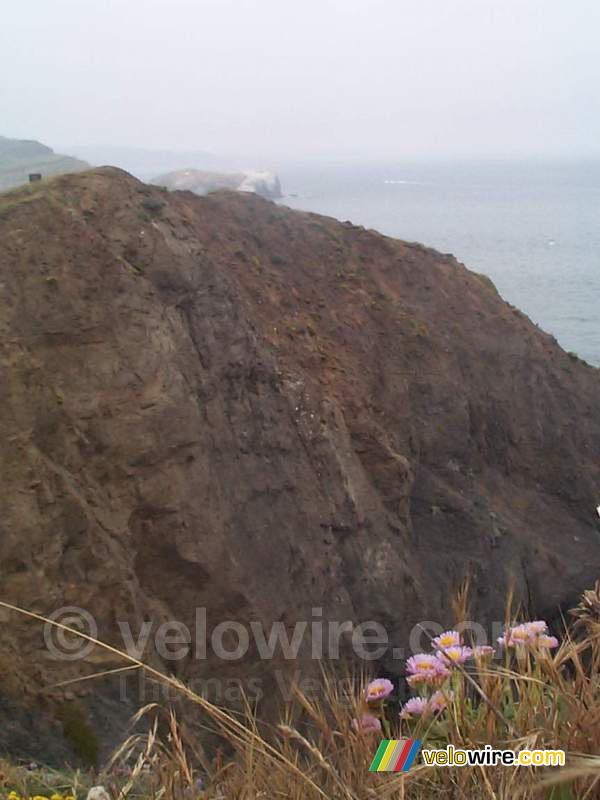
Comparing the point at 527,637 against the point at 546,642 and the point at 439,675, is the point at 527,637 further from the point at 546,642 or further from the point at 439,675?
the point at 439,675

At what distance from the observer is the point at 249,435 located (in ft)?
33.6

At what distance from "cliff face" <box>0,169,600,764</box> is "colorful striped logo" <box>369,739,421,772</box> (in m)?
4.62

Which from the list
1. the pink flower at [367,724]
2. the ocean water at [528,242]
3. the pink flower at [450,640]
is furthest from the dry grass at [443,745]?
Result: the ocean water at [528,242]

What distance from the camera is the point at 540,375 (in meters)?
16.1

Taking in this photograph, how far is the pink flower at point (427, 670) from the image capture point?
9.76 ft

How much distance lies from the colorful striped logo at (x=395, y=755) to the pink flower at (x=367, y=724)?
7cm

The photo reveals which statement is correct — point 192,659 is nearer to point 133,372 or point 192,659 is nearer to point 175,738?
point 133,372

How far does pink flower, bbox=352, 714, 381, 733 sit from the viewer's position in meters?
2.81

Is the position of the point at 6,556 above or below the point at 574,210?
below

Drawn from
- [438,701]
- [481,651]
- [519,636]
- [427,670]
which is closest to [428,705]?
[438,701]

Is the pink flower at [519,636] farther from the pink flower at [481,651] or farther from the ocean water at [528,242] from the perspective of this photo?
the ocean water at [528,242]

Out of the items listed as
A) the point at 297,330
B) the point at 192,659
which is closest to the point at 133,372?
the point at 192,659

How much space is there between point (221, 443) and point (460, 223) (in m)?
62.7

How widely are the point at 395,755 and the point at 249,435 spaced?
7.60 metres
